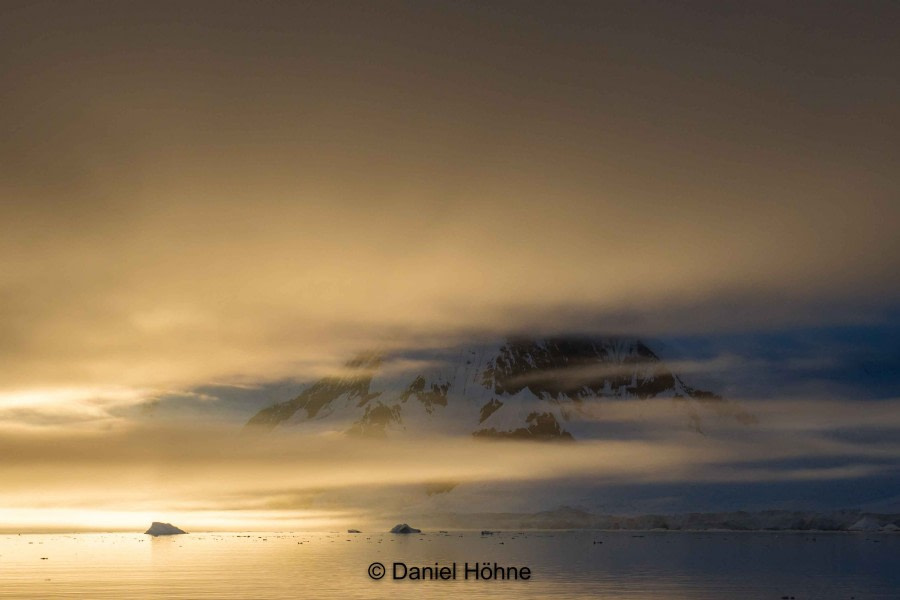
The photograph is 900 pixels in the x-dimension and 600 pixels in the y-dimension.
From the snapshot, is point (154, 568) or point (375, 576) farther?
point (154, 568)

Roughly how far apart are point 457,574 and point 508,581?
13.5 m

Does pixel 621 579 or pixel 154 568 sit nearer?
pixel 621 579

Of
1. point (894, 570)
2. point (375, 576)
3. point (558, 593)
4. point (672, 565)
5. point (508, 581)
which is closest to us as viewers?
point (558, 593)

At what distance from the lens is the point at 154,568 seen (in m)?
125

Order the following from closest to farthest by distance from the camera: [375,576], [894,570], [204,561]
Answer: [375,576], [894,570], [204,561]

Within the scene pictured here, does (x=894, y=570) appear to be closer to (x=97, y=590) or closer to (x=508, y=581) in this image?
(x=508, y=581)

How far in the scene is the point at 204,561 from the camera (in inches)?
5655

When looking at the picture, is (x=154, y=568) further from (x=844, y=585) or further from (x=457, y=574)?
(x=844, y=585)

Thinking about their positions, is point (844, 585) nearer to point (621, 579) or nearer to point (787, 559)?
point (621, 579)

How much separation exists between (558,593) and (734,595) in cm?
1701

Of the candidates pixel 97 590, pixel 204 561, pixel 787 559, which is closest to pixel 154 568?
pixel 204 561

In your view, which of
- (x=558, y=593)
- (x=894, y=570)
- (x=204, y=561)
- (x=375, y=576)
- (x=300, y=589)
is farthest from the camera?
(x=204, y=561)

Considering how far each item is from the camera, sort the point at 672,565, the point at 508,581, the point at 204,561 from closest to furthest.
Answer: the point at 508,581, the point at 672,565, the point at 204,561

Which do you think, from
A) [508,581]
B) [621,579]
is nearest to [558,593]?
[508,581]
